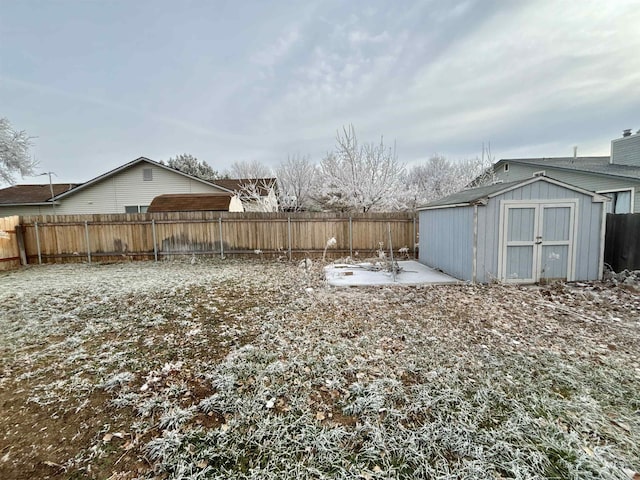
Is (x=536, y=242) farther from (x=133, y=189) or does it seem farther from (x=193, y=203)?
(x=133, y=189)

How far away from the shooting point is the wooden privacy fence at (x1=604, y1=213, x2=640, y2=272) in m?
5.93

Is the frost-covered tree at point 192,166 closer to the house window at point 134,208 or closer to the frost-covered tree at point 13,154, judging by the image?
the house window at point 134,208

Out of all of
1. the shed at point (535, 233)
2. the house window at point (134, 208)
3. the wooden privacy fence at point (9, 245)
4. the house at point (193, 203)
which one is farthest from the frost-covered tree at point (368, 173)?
the wooden privacy fence at point (9, 245)

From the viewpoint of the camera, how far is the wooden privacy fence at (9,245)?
8.67 metres

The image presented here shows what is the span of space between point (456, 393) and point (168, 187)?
15274 mm

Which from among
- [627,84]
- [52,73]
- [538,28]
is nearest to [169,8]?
[52,73]

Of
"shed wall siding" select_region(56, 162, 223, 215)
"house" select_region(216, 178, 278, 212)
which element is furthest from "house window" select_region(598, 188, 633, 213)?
"shed wall siding" select_region(56, 162, 223, 215)

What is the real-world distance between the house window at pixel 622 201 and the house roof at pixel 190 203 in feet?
47.1

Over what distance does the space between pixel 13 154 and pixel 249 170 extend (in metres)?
15.2

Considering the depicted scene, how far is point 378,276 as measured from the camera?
682 centimetres

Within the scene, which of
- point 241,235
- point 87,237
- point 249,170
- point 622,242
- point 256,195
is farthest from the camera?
point 249,170

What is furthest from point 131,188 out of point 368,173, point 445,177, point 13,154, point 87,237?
point 445,177

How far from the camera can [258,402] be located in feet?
7.49

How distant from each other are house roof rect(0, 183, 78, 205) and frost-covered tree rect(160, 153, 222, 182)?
8.23 m
